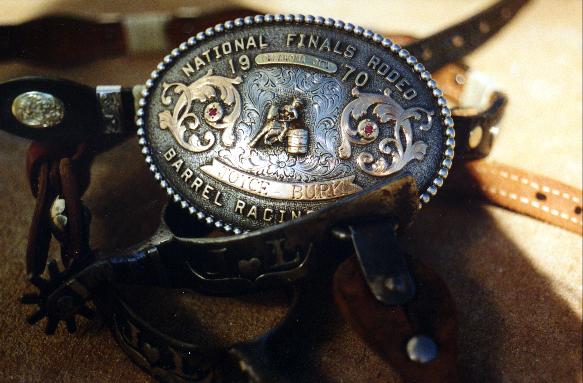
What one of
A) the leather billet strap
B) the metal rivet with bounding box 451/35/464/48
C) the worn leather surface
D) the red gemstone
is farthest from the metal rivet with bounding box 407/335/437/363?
the leather billet strap

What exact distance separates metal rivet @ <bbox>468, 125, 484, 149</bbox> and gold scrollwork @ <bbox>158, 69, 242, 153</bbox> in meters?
0.74

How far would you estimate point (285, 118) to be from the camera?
1392 millimetres

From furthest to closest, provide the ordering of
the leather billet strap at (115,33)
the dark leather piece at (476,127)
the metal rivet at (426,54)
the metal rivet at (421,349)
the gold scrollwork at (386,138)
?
the leather billet strap at (115,33) < the metal rivet at (426,54) < the dark leather piece at (476,127) < the gold scrollwork at (386,138) < the metal rivet at (421,349)

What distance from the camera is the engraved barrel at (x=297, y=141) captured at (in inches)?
54.3

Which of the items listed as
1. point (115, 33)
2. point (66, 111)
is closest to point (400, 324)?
point (66, 111)

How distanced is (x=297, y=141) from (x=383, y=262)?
1.41 feet

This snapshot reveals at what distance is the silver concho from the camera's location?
137 cm

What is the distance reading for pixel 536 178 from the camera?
177 cm

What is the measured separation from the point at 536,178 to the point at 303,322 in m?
0.96

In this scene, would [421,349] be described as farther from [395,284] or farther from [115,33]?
[115,33]

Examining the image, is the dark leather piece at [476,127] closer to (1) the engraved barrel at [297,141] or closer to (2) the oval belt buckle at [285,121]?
(2) the oval belt buckle at [285,121]

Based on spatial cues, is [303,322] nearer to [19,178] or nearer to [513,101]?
[19,178]

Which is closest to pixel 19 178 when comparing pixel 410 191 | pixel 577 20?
pixel 410 191

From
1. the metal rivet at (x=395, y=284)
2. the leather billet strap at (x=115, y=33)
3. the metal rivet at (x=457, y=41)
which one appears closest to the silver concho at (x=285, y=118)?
the metal rivet at (x=395, y=284)
